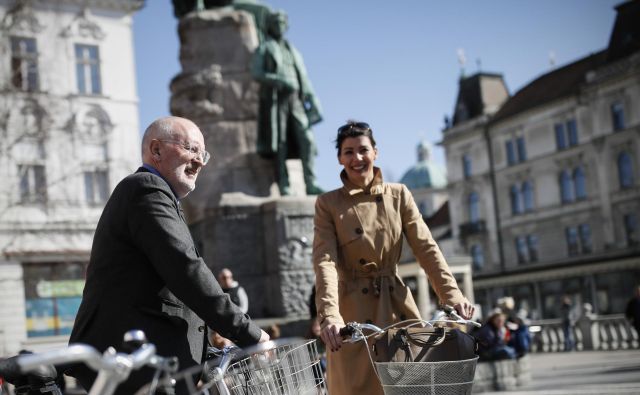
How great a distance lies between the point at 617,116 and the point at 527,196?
494 inches

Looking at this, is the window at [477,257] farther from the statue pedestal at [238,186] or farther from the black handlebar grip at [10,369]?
the black handlebar grip at [10,369]

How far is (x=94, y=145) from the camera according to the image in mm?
41750

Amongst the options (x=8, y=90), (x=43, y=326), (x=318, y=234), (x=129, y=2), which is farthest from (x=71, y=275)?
(x=318, y=234)

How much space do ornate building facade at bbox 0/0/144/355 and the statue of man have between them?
1965 centimetres

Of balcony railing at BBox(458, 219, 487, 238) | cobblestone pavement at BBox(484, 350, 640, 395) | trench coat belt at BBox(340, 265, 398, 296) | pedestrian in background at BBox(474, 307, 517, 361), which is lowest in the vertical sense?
cobblestone pavement at BBox(484, 350, 640, 395)

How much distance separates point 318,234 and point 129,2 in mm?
41971

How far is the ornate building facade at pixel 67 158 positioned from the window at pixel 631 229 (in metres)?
35.1

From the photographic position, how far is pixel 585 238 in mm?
67438

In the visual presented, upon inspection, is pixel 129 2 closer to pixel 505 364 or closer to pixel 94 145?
pixel 94 145

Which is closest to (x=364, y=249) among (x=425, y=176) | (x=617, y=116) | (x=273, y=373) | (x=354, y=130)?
(x=354, y=130)

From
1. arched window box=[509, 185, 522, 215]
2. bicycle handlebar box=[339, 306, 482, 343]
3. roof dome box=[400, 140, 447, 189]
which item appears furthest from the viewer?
roof dome box=[400, 140, 447, 189]

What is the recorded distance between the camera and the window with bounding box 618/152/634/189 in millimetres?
62844

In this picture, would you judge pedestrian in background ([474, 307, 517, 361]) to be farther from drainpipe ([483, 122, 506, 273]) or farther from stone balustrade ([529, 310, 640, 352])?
drainpipe ([483, 122, 506, 273])

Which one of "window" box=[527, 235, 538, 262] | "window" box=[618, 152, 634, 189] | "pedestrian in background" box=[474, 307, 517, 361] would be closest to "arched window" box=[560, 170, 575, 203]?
"window" box=[527, 235, 538, 262]
